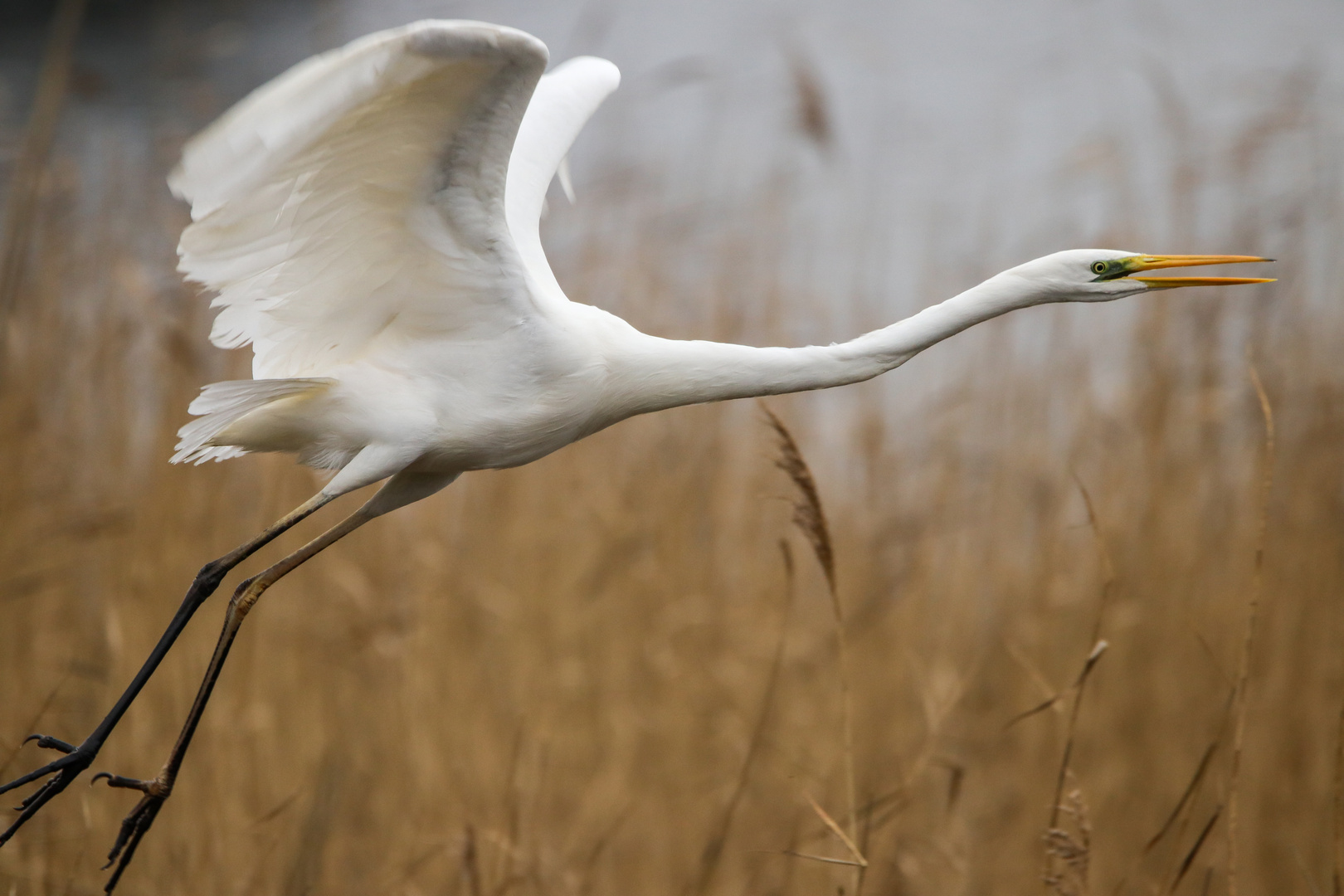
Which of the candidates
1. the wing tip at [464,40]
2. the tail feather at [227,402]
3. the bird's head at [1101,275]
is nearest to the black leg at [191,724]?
the tail feather at [227,402]

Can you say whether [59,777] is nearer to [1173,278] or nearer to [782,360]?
[782,360]

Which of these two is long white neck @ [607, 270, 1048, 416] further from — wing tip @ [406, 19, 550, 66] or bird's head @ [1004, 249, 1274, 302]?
wing tip @ [406, 19, 550, 66]

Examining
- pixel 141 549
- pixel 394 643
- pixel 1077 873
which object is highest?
pixel 141 549

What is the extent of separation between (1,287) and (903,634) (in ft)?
7.59

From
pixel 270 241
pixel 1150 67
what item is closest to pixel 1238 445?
pixel 1150 67

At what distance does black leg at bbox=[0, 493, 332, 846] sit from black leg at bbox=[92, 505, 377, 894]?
0.16 ft

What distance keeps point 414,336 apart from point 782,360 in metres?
0.67

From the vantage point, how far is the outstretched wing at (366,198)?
143 centimetres

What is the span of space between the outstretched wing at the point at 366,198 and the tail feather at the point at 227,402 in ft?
0.33

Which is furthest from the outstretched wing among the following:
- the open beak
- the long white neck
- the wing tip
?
the open beak

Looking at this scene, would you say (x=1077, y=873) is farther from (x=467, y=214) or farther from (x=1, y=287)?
(x=1, y=287)

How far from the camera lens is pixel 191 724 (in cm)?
188

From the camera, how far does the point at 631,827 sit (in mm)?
2746

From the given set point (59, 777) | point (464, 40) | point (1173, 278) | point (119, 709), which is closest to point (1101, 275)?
point (1173, 278)
